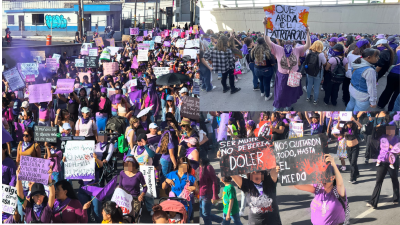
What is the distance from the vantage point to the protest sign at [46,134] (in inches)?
238

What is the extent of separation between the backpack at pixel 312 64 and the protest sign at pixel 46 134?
426 cm

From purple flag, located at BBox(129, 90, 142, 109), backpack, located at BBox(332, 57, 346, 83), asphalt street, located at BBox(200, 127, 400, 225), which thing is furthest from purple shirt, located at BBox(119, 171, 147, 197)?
purple flag, located at BBox(129, 90, 142, 109)

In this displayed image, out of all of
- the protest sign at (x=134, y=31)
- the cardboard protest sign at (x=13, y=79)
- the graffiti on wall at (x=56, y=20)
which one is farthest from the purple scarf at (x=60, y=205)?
the graffiti on wall at (x=56, y=20)

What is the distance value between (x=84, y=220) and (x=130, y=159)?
3.25 feet

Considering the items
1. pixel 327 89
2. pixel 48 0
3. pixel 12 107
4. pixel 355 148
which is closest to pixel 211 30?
pixel 327 89

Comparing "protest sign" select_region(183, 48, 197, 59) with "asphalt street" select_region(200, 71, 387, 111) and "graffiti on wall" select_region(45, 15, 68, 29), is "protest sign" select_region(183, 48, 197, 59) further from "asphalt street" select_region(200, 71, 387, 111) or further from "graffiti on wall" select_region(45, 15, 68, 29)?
"graffiti on wall" select_region(45, 15, 68, 29)

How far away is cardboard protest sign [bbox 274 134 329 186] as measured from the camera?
436cm

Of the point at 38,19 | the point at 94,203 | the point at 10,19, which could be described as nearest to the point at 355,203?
the point at 94,203

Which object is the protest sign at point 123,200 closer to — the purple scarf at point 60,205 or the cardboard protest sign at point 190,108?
the purple scarf at point 60,205

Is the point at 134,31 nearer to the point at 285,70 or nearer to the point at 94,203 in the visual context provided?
the point at 285,70

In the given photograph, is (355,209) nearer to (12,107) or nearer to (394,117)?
(394,117)

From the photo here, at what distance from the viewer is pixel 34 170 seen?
17.2ft

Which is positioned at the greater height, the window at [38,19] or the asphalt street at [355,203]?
the window at [38,19]

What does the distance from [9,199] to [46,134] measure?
1.24m
